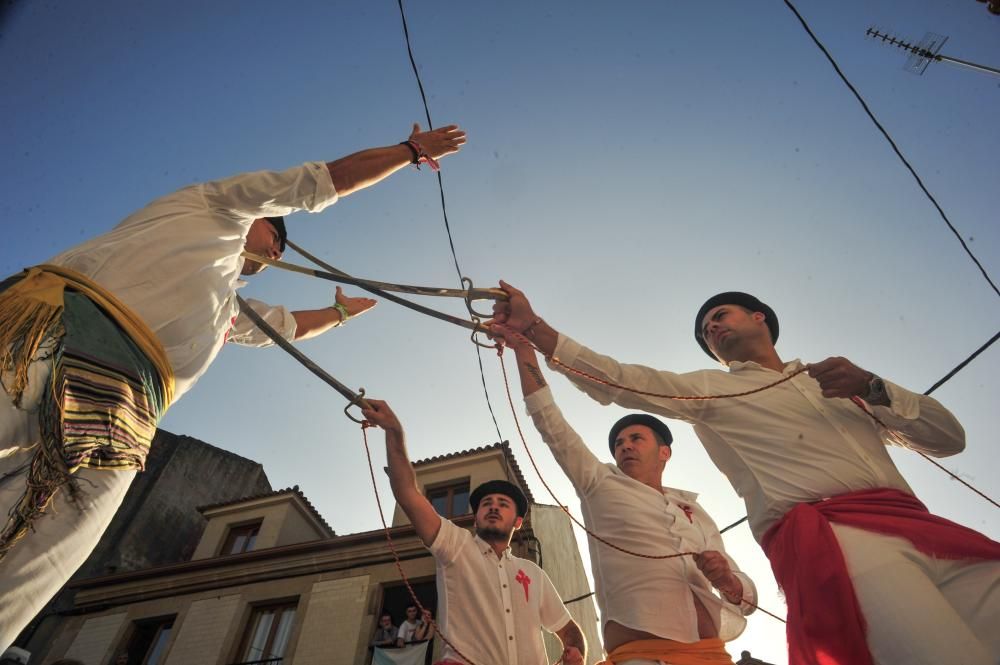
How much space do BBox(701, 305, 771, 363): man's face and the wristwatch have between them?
2.37 ft

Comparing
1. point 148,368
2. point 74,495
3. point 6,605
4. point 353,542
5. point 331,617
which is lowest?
point 6,605

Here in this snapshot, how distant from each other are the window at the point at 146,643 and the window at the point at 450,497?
7.11m

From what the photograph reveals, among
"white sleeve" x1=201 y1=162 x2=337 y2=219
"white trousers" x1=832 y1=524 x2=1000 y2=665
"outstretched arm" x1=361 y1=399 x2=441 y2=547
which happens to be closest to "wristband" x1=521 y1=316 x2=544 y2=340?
"outstretched arm" x1=361 y1=399 x2=441 y2=547

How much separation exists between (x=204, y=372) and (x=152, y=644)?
15071mm

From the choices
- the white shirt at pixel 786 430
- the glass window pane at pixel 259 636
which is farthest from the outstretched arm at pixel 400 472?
the glass window pane at pixel 259 636

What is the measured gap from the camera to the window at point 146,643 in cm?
A: 1286

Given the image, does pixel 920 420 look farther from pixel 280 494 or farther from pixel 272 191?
pixel 280 494

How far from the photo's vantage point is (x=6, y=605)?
1.59 meters

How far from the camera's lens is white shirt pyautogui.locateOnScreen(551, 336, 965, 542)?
2115mm

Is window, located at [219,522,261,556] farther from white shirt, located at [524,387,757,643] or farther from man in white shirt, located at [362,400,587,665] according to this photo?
white shirt, located at [524,387,757,643]

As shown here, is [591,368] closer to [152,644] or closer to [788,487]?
[788,487]

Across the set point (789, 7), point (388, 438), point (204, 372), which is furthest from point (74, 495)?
point (789, 7)

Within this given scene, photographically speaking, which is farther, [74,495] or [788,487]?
[788,487]

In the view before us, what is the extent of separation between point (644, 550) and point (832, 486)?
4.11ft
